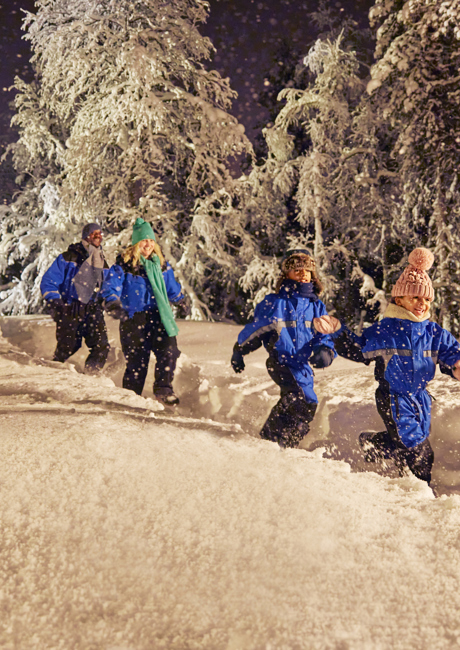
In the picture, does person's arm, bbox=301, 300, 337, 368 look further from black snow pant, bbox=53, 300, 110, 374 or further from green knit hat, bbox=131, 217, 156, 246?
black snow pant, bbox=53, 300, 110, 374

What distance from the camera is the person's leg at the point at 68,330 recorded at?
21.6 feet

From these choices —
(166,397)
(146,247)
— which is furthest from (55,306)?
(166,397)

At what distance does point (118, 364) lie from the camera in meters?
7.64

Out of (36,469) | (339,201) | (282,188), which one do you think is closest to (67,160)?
(282,188)

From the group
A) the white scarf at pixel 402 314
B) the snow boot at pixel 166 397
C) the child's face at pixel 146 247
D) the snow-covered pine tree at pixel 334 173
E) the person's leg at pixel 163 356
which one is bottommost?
the snow boot at pixel 166 397

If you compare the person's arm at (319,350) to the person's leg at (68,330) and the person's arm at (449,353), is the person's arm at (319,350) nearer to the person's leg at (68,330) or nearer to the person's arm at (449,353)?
the person's arm at (449,353)

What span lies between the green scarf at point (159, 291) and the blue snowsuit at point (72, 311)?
802 mm

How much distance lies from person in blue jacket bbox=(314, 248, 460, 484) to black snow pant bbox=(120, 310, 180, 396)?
7.59ft

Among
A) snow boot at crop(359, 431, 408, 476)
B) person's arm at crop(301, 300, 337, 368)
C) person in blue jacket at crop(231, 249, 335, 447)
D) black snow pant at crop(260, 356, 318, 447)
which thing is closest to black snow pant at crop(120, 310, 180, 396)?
person in blue jacket at crop(231, 249, 335, 447)

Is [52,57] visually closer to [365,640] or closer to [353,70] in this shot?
[353,70]

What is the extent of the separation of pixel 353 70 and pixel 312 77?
4.26 meters

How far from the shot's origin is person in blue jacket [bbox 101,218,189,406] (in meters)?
5.74

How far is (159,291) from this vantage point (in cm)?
578

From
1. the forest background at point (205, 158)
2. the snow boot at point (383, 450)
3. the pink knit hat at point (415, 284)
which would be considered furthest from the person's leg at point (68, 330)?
the forest background at point (205, 158)
